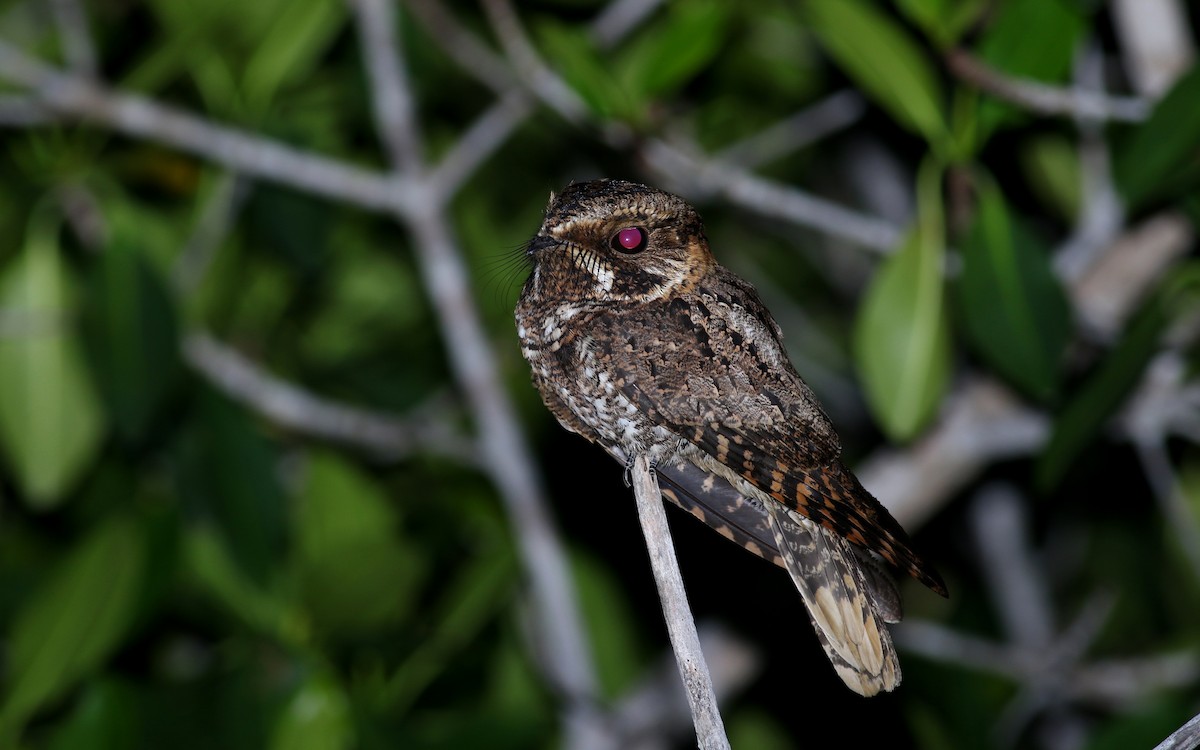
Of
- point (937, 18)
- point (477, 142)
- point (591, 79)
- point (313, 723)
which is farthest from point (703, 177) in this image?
point (313, 723)

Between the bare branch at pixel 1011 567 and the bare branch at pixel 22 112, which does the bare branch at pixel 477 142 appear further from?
the bare branch at pixel 1011 567

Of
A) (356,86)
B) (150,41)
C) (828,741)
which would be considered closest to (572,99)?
(356,86)

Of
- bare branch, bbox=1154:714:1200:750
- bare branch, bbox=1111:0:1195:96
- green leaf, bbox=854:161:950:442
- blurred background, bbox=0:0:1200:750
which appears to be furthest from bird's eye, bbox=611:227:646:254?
bare branch, bbox=1111:0:1195:96

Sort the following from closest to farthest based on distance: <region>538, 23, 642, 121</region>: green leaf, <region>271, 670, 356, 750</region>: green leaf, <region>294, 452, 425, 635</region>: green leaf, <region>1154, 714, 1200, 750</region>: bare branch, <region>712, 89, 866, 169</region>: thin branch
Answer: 1. <region>1154, 714, 1200, 750</region>: bare branch
2. <region>538, 23, 642, 121</region>: green leaf
3. <region>271, 670, 356, 750</region>: green leaf
4. <region>294, 452, 425, 635</region>: green leaf
5. <region>712, 89, 866, 169</region>: thin branch

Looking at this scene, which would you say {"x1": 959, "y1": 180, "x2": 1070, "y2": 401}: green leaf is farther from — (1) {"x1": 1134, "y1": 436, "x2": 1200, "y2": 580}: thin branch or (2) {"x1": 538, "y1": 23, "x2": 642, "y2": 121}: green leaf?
(1) {"x1": 1134, "y1": 436, "x2": 1200, "y2": 580}: thin branch

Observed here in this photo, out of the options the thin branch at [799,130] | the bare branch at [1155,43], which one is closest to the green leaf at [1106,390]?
the bare branch at [1155,43]

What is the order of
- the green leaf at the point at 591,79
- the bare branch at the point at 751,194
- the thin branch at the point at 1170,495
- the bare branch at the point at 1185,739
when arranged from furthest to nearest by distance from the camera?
the thin branch at the point at 1170,495 < the bare branch at the point at 751,194 < the green leaf at the point at 591,79 < the bare branch at the point at 1185,739
